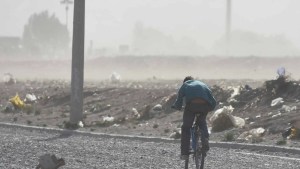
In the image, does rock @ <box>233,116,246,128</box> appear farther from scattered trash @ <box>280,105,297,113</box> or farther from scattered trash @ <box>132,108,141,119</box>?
scattered trash @ <box>132,108,141,119</box>

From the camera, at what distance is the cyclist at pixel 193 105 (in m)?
12.0

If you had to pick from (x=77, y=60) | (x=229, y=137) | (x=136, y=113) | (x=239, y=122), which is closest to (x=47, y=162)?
(x=229, y=137)

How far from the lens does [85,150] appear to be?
16.4 m

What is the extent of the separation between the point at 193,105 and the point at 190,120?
312 mm

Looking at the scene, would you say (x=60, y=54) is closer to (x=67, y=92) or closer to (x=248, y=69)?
(x=248, y=69)

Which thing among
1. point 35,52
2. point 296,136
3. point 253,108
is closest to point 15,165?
point 296,136

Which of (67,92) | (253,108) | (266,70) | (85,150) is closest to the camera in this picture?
(85,150)

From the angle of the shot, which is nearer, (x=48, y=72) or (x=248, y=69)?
(x=248, y=69)

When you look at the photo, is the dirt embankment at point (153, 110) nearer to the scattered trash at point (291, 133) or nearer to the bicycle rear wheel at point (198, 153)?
the scattered trash at point (291, 133)

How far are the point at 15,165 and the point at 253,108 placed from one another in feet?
36.4

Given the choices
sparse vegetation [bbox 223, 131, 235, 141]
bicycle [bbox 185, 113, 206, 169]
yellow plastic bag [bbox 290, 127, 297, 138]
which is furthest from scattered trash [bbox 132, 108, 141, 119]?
bicycle [bbox 185, 113, 206, 169]

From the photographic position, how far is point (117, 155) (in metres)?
15.3

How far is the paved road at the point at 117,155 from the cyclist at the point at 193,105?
137 cm

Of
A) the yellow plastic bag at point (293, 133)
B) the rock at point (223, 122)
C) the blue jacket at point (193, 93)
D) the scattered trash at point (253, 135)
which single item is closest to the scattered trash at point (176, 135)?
the rock at point (223, 122)
